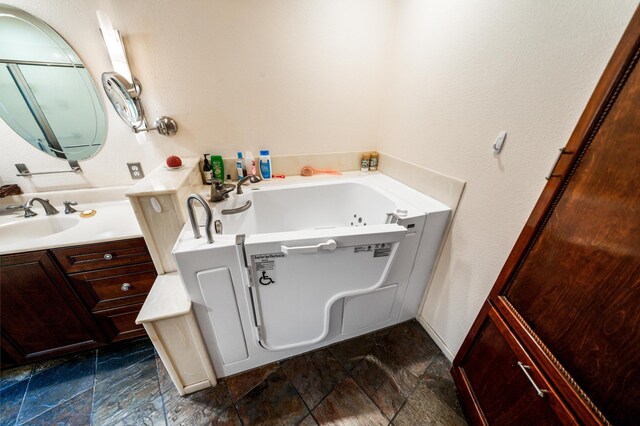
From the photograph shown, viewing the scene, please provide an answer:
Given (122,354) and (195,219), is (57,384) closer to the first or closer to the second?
(122,354)

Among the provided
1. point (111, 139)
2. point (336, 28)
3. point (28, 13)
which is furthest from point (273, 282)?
point (28, 13)

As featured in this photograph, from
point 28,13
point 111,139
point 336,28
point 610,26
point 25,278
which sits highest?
point 336,28

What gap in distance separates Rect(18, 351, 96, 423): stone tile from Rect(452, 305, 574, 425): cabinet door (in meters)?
1.96

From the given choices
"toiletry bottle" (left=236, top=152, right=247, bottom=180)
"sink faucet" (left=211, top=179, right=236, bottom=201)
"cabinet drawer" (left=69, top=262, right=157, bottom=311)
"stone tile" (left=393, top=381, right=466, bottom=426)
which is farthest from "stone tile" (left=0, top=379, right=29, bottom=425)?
"stone tile" (left=393, top=381, right=466, bottom=426)

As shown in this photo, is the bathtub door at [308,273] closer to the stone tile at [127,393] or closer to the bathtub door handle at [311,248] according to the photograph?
the bathtub door handle at [311,248]

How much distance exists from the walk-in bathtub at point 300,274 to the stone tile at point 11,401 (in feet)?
3.22

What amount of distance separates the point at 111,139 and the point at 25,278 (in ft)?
2.77

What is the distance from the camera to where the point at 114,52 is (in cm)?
117

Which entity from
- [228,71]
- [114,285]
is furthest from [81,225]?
[228,71]

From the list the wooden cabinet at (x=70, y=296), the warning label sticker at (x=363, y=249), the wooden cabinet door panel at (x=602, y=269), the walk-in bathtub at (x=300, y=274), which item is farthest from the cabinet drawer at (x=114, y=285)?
the wooden cabinet door panel at (x=602, y=269)

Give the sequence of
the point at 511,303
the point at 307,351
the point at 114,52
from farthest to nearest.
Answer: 1. the point at 307,351
2. the point at 114,52
3. the point at 511,303

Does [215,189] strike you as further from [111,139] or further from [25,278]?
[25,278]

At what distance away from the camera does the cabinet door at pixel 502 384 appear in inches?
26.9

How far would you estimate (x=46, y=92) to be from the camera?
1.21 m
